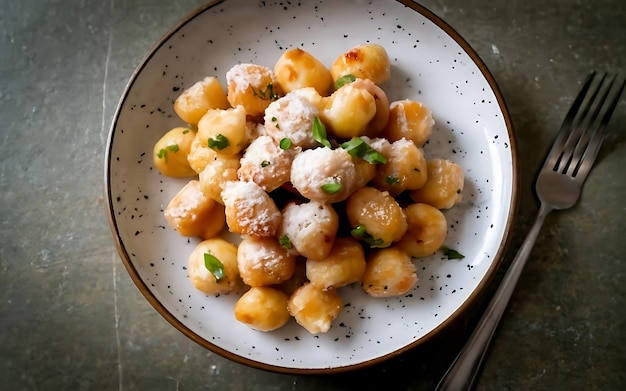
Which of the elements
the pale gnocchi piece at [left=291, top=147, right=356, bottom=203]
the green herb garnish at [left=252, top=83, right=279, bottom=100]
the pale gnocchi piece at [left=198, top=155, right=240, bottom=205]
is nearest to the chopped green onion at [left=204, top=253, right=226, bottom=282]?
the pale gnocchi piece at [left=198, top=155, right=240, bottom=205]

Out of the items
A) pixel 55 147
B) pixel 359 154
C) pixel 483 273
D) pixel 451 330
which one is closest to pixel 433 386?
pixel 451 330

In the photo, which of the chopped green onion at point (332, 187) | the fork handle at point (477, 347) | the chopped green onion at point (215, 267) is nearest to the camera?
the chopped green onion at point (332, 187)

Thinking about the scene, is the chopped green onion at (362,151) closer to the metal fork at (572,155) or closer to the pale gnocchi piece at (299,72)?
the pale gnocchi piece at (299,72)

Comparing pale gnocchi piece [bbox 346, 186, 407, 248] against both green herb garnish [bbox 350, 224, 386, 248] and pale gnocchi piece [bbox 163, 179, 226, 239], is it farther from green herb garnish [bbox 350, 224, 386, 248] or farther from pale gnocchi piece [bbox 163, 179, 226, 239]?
pale gnocchi piece [bbox 163, 179, 226, 239]

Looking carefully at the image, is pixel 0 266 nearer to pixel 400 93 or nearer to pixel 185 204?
pixel 185 204

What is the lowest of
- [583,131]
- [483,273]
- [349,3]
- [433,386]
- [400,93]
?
[433,386]

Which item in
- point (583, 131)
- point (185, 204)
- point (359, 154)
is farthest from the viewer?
point (583, 131)

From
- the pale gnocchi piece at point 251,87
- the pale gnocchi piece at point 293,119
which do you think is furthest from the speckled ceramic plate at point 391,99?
the pale gnocchi piece at point 293,119
